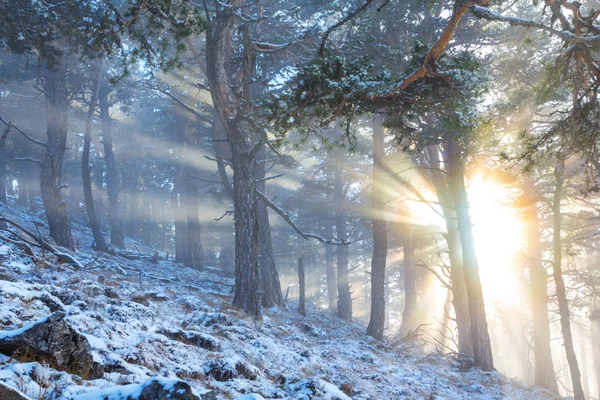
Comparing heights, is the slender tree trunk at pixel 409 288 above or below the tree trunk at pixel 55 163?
below

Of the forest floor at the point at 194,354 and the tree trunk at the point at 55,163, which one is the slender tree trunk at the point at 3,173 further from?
the forest floor at the point at 194,354

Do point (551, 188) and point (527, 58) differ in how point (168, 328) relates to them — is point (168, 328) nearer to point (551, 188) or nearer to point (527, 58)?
point (527, 58)

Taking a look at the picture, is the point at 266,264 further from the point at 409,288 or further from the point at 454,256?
the point at 409,288

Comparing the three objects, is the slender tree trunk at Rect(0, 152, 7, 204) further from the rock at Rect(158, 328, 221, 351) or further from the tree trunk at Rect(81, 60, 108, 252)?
the rock at Rect(158, 328, 221, 351)

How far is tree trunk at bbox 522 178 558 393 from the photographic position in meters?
17.2

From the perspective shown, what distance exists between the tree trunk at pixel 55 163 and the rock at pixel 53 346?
12.7m

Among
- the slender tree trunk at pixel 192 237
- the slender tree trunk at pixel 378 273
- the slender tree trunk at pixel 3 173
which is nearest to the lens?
the slender tree trunk at pixel 378 273

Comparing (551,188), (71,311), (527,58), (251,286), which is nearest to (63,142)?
(251,286)

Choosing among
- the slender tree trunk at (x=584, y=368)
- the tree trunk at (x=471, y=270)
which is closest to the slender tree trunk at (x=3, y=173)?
the tree trunk at (x=471, y=270)

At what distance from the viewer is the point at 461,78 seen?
6.80 m

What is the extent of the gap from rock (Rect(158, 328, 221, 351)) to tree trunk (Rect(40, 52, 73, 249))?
34.9 ft

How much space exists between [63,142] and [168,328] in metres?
12.6

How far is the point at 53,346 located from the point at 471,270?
11792 millimetres

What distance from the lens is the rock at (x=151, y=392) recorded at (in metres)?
3.23
